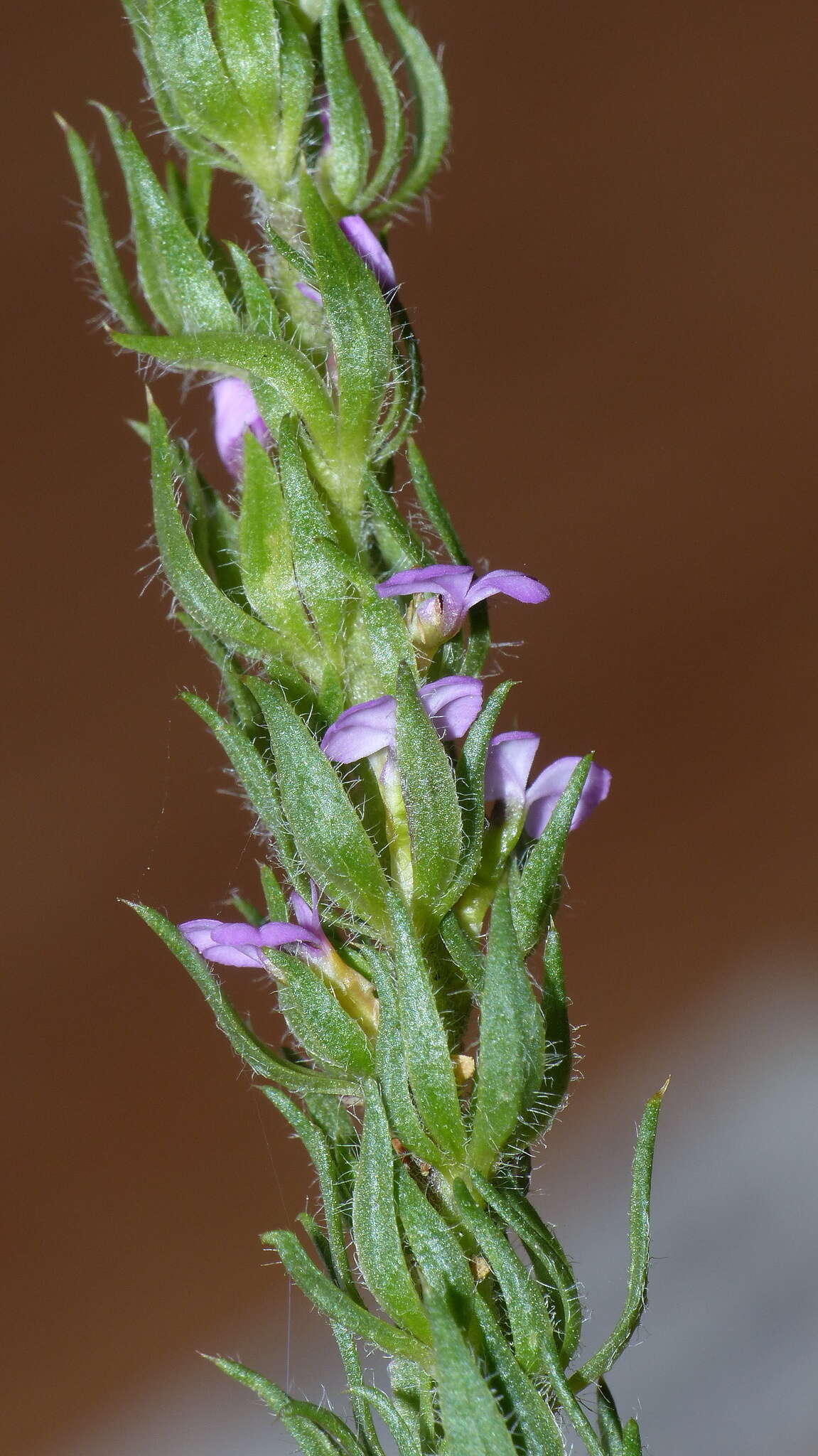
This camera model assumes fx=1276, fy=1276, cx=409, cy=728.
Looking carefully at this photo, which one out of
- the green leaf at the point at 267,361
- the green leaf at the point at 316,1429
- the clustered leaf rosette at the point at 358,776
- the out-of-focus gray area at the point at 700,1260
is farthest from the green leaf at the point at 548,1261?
the out-of-focus gray area at the point at 700,1260

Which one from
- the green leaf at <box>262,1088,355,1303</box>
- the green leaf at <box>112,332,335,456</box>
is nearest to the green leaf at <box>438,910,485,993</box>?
the green leaf at <box>262,1088,355,1303</box>

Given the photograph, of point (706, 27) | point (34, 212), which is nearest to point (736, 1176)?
point (34, 212)

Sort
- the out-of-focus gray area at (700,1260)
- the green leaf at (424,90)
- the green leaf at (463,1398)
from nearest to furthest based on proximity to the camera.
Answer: the green leaf at (463,1398), the green leaf at (424,90), the out-of-focus gray area at (700,1260)

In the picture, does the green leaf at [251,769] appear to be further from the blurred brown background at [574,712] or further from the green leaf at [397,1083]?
the blurred brown background at [574,712]

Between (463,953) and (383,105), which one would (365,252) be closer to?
(383,105)

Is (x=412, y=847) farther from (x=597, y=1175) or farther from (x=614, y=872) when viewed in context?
(x=614, y=872)

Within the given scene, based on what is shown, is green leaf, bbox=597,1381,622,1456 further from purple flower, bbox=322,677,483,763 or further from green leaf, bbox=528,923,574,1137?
purple flower, bbox=322,677,483,763
